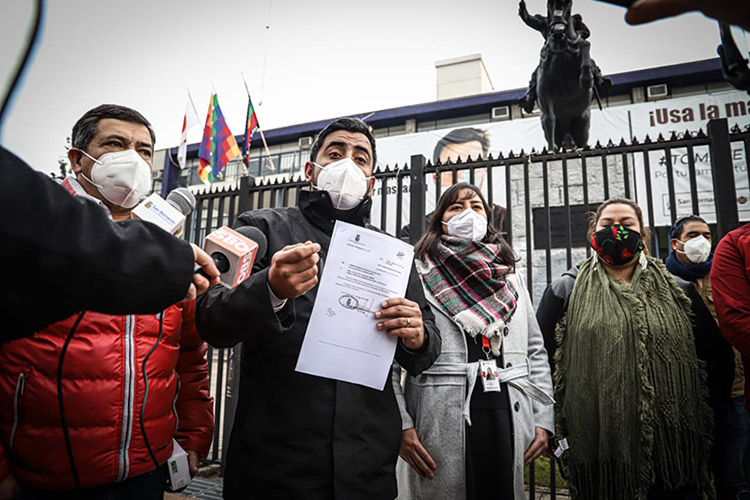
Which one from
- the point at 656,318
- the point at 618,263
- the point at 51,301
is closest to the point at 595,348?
the point at 656,318

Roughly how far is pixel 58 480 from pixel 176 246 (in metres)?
1.00

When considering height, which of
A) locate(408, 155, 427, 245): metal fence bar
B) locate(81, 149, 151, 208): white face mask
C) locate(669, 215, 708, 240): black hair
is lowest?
locate(81, 149, 151, 208): white face mask

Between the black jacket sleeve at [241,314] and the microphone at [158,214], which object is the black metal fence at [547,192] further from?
the microphone at [158,214]

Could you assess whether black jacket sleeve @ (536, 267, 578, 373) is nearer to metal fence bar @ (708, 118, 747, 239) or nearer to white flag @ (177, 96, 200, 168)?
metal fence bar @ (708, 118, 747, 239)

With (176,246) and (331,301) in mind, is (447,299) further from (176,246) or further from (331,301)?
(176,246)

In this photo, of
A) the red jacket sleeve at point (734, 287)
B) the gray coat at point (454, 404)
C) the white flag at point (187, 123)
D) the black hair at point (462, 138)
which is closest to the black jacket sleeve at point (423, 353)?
the gray coat at point (454, 404)

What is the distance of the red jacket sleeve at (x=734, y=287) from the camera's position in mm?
2148

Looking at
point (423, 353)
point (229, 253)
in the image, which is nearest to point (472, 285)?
point (423, 353)

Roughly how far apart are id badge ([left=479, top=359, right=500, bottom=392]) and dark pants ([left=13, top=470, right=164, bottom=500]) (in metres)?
1.33

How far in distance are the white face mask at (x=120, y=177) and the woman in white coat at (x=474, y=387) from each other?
4.34 ft

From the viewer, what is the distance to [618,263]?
8.45ft

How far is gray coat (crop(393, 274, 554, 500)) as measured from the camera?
1.97 meters

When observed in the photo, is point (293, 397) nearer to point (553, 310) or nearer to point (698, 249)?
point (553, 310)

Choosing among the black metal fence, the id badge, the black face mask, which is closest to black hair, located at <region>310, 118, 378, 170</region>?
the id badge
